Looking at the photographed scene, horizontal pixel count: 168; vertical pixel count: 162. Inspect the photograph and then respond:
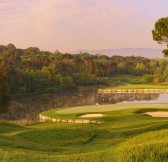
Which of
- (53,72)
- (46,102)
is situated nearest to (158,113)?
(46,102)

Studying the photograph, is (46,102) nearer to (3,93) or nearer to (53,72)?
(3,93)

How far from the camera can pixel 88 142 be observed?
2025cm

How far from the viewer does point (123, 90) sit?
10375cm

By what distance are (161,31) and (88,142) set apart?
16880mm

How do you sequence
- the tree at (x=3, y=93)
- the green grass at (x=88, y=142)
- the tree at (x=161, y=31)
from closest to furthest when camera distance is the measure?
the green grass at (x=88, y=142)
the tree at (x=161, y=31)
the tree at (x=3, y=93)

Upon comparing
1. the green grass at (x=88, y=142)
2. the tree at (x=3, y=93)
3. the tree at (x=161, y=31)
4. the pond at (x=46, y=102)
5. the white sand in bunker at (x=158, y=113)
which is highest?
the tree at (x=161, y=31)

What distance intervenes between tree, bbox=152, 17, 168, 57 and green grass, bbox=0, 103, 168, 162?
8332 mm

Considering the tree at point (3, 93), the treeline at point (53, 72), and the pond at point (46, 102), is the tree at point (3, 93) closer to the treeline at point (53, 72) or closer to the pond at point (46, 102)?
the treeline at point (53, 72)

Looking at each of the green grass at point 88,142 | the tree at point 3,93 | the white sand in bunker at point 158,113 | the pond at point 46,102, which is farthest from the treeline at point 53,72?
the green grass at point 88,142

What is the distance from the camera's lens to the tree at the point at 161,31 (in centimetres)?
3241

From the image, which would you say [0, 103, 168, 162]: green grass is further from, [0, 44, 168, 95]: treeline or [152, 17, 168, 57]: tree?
[0, 44, 168, 95]: treeline

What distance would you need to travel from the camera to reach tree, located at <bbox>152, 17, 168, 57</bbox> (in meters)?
32.4

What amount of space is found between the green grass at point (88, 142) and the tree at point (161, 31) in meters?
8.33

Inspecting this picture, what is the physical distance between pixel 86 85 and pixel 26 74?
3058 cm
